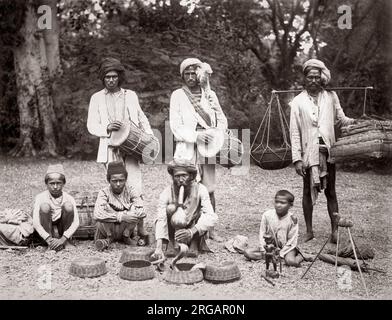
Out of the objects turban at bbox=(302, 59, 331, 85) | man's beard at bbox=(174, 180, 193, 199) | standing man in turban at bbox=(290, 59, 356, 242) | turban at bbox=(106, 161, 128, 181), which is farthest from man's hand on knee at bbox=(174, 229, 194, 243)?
turban at bbox=(302, 59, 331, 85)

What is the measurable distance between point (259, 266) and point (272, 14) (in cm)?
923

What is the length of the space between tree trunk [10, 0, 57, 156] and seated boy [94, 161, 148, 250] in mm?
7200

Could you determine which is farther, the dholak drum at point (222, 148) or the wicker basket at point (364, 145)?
the dholak drum at point (222, 148)

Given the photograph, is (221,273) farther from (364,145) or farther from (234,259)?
(364,145)

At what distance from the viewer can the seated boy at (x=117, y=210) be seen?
18.0ft

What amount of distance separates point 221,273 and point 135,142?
180cm

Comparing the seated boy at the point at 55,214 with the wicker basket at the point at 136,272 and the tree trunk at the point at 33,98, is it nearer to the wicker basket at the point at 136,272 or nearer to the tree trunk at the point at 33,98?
the wicker basket at the point at 136,272

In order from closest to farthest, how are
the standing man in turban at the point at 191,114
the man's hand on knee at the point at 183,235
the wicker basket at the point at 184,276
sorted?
1. the wicker basket at the point at 184,276
2. the man's hand on knee at the point at 183,235
3. the standing man in turban at the point at 191,114

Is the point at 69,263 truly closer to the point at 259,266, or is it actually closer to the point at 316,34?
the point at 259,266

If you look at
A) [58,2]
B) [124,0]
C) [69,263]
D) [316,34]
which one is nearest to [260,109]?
[316,34]

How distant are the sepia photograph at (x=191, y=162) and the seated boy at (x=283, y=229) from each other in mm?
13

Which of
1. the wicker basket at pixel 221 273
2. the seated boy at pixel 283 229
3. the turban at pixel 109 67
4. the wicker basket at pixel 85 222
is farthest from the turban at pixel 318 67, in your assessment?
the wicker basket at pixel 85 222

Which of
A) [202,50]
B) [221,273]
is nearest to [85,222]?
[221,273]

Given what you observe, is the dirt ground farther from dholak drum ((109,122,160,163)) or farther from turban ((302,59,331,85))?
turban ((302,59,331,85))
